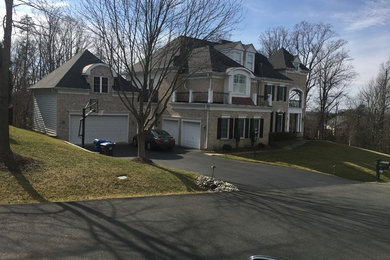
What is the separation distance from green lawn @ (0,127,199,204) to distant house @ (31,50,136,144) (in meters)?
10.6

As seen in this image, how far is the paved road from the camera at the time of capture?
20.2 feet

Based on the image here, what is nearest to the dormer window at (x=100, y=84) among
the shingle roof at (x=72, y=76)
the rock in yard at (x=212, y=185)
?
the shingle roof at (x=72, y=76)

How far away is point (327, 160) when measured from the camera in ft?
96.9

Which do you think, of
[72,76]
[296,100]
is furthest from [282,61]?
[72,76]

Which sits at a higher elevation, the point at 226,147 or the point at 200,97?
the point at 200,97

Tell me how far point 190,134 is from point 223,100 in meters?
4.47

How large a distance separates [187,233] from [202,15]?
1039 centimetres

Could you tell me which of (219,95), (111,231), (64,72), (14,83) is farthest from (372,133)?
(111,231)

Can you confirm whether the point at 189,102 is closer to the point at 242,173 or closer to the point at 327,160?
the point at 242,173

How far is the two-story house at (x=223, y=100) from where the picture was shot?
2758cm

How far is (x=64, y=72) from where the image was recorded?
2616 cm

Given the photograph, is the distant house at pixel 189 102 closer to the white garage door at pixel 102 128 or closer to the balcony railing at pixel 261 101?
the white garage door at pixel 102 128

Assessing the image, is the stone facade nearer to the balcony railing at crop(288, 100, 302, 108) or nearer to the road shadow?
the road shadow

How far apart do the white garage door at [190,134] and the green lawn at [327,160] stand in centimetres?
363
